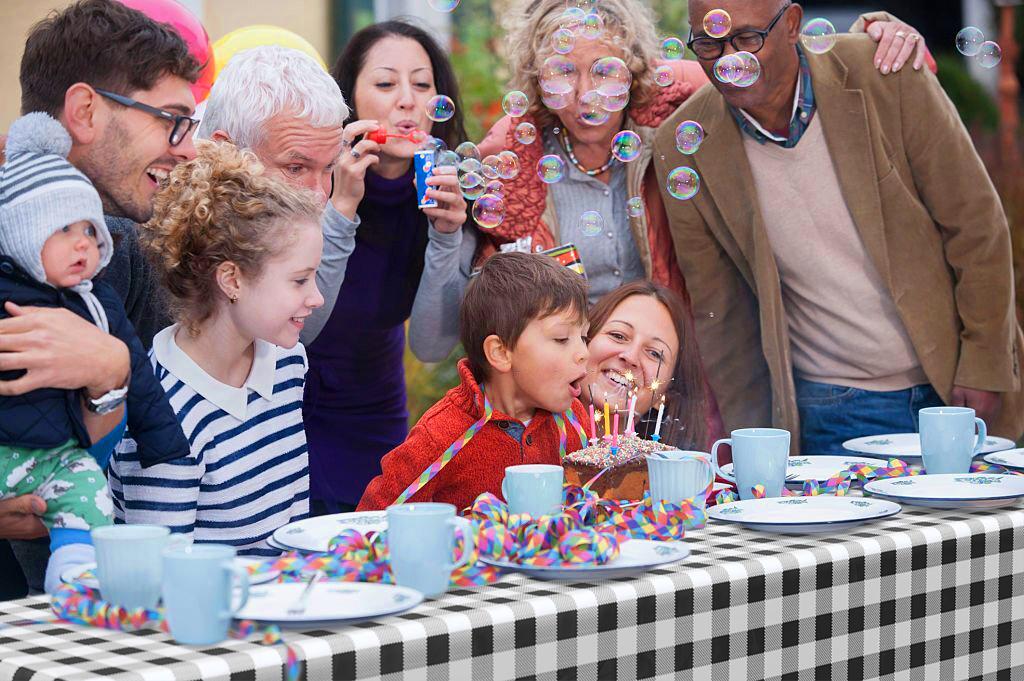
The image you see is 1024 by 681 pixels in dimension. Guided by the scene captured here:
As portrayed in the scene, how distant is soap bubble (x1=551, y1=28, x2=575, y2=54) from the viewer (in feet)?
10.1

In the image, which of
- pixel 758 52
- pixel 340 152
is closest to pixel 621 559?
pixel 340 152

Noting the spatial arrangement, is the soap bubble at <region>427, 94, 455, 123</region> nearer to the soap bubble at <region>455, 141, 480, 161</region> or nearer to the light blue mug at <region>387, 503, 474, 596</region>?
the soap bubble at <region>455, 141, 480, 161</region>

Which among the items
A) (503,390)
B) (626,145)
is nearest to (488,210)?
(626,145)

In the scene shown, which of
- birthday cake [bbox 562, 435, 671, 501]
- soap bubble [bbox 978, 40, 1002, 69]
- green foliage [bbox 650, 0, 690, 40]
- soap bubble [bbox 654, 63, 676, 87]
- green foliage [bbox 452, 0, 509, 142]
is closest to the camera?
birthday cake [bbox 562, 435, 671, 501]

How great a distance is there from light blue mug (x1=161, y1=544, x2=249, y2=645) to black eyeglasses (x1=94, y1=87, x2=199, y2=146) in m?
Result: 1.29

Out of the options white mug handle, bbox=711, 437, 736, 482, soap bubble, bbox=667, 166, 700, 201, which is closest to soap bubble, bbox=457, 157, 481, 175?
soap bubble, bbox=667, 166, 700, 201

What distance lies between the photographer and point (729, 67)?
3113 mm

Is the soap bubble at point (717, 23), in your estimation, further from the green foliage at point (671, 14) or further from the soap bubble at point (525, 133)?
the green foliage at point (671, 14)

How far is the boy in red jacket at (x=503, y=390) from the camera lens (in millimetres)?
2547

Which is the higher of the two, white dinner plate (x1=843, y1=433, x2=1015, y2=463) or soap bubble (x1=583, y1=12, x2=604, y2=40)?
soap bubble (x1=583, y1=12, x2=604, y2=40)

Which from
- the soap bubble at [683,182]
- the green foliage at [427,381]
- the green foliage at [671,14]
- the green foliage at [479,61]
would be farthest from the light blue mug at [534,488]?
the green foliage at [671,14]

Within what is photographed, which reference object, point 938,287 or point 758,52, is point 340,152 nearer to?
point 758,52

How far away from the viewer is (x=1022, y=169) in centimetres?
802

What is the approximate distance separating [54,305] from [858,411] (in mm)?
2226
